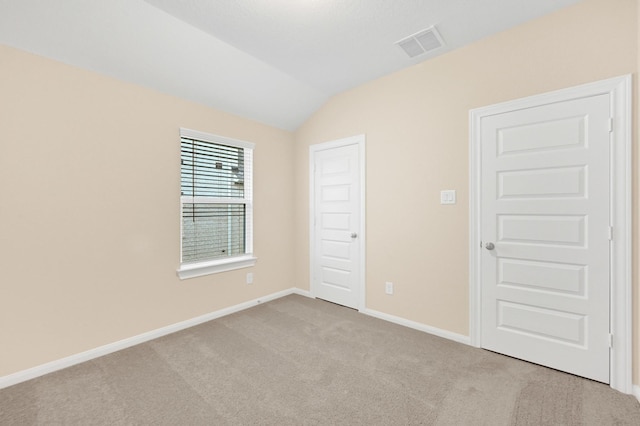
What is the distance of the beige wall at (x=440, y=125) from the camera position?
78.1 inches

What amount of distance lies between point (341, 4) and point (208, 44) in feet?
3.95

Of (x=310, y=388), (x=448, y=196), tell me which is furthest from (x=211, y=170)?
(x=448, y=196)

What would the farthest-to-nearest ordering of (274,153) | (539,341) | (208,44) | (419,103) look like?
(274,153) → (419,103) → (208,44) → (539,341)

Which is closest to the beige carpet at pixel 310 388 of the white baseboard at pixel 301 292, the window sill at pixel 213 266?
the window sill at pixel 213 266

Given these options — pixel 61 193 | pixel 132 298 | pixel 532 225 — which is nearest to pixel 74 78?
pixel 61 193

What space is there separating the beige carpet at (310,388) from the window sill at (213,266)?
642mm

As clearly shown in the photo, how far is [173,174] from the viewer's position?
2.84m

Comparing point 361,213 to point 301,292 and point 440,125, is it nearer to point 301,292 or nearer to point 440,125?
point 440,125

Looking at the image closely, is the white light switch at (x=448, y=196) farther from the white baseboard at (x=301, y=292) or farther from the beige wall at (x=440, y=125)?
the white baseboard at (x=301, y=292)

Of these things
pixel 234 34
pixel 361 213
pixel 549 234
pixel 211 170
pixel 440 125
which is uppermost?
pixel 234 34

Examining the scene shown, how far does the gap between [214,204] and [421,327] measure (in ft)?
8.73

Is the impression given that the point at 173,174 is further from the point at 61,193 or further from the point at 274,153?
the point at 274,153

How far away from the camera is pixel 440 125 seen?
2680 mm

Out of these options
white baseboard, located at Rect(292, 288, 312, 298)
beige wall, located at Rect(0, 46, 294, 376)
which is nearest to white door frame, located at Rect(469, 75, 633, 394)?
white baseboard, located at Rect(292, 288, 312, 298)
